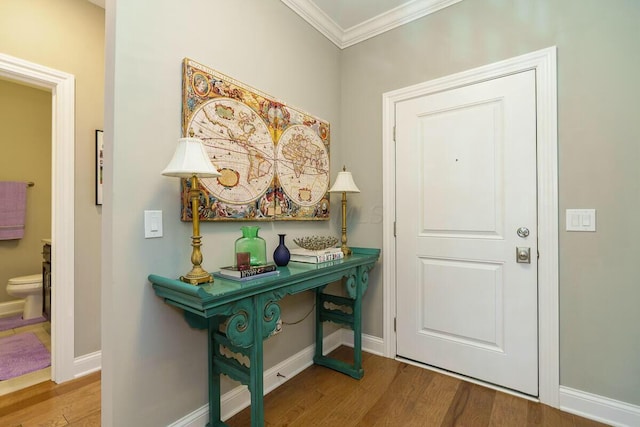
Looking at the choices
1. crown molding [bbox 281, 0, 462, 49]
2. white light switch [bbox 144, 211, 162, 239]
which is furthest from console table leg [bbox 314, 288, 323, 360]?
crown molding [bbox 281, 0, 462, 49]

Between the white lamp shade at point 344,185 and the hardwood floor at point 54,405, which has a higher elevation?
the white lamp shade at point 344,185

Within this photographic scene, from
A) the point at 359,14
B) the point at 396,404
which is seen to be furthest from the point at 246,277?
the point at 359,14

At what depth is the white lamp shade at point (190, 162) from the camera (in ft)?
3.84

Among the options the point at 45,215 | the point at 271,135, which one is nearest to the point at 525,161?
the point at 271,135

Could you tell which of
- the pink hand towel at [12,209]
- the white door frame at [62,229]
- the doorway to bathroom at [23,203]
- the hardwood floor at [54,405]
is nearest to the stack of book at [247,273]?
the hardwood floor at [54,405]

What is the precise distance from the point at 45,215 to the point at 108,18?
3.58 meters

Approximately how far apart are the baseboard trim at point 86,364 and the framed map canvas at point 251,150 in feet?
5.33

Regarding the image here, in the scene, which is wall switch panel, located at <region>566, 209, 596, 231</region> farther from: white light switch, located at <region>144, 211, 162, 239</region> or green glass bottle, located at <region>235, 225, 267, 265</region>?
white light switch, located at <region>144, 211, 162, 239</region>

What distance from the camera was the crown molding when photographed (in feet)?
6.95

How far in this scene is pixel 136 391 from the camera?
1274 mm

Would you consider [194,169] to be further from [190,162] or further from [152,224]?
[152,224]

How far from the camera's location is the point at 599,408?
1.59m

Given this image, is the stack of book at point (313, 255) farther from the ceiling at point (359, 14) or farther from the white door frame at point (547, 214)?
the ceiling at point (359, 14)

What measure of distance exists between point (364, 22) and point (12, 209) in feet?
14.2
